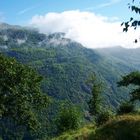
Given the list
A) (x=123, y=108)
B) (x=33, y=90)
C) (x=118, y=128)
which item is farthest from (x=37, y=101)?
(x=118, y=128)

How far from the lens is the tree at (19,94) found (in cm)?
5519

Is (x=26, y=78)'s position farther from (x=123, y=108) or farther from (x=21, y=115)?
(x=123, y=108)

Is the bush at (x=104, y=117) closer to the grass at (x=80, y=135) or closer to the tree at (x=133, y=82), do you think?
the grass at (x=80, y=135)

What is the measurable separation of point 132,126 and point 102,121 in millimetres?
7938

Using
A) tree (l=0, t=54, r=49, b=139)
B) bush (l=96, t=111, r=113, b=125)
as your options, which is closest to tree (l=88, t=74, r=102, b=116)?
tree (l=0, t=54, r=49, b=139)

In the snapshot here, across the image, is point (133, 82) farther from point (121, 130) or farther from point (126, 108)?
point (121, 130)

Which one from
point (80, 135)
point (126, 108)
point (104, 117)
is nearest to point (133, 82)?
point (104, 117)

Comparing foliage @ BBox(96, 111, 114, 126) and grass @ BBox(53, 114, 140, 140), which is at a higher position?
grass @ BBox(53, 114, 140, 140)

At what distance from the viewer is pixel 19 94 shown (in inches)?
2248

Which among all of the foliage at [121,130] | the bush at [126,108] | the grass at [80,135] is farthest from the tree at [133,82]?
the grass at [80,135]

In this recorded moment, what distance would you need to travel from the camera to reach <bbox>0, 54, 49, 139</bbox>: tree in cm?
5519

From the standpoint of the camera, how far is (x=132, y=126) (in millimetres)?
24672

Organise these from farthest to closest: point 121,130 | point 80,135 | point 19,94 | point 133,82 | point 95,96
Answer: point 95,96, point 19,94, point 80,135, point 133,82, point 121,130

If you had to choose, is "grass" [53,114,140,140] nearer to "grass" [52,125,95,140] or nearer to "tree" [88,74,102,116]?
"grass" [52,125,95,140]
